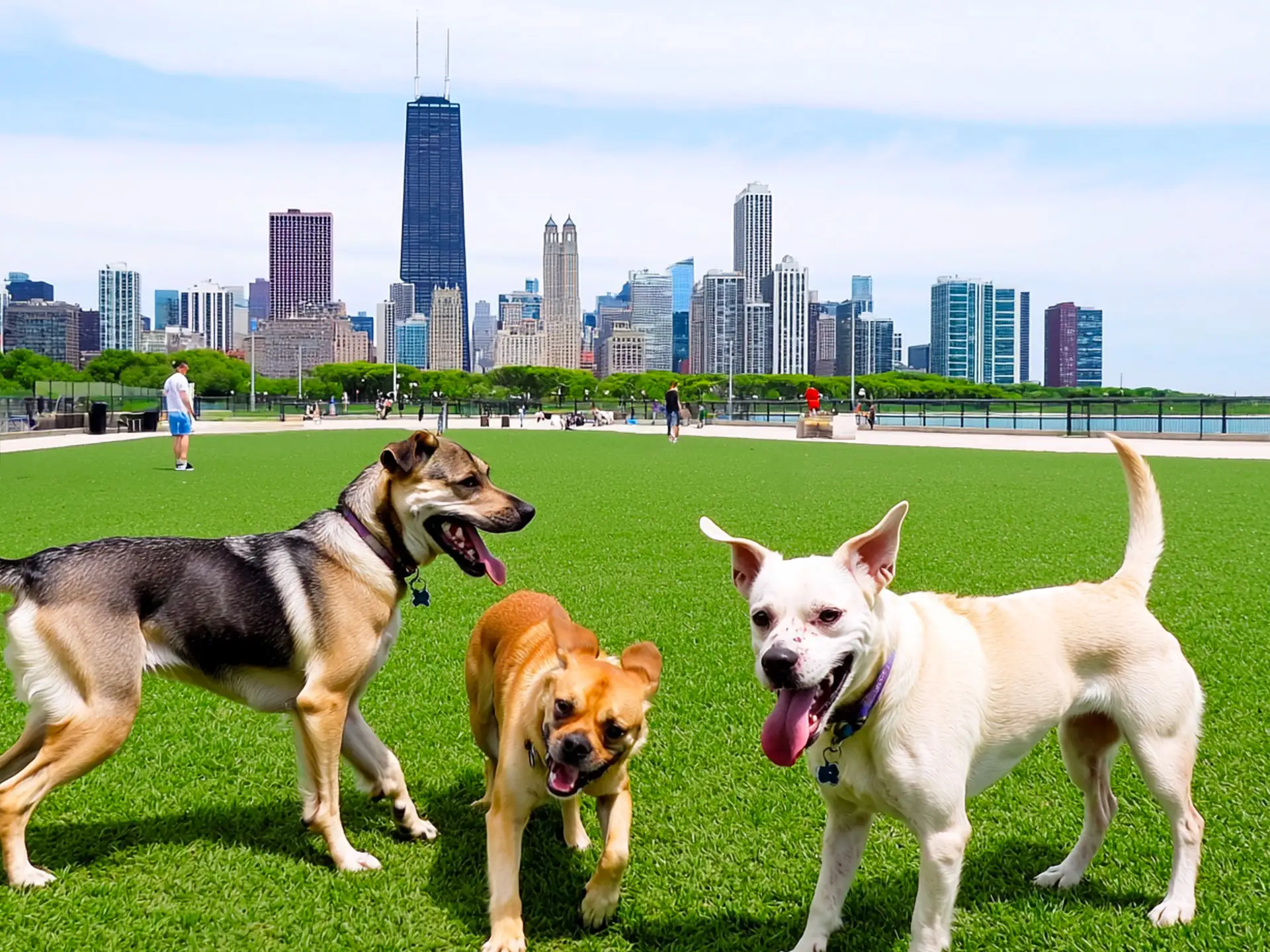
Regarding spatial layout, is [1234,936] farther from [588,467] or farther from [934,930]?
[588,467]

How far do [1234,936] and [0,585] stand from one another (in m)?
4.18

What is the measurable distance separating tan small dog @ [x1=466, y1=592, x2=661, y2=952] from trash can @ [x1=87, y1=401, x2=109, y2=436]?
1609 inches

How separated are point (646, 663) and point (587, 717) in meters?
0.39

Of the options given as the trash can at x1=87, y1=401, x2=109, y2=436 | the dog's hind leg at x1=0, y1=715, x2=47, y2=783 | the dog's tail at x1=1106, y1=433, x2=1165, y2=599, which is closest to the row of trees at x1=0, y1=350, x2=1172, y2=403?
the trash can at x1=87, y1=401, x2=109, y2=436

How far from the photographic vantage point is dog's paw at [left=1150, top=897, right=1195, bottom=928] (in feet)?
10.5

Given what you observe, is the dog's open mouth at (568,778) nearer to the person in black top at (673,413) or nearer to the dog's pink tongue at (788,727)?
the dog's pink tongue at (788,727)

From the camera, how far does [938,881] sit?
2.87 meters

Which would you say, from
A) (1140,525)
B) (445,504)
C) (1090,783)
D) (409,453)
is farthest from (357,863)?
(1140,525)

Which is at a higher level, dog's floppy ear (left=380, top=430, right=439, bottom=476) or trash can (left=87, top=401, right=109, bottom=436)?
trash can (left=87, top=401, right=109, bottom=436)

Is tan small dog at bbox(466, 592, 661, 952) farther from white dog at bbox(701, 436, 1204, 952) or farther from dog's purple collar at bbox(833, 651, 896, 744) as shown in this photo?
dog's purple collar at bbox(833, 651, 896, 744)

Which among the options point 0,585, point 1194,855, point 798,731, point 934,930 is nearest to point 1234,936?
point 1194,855

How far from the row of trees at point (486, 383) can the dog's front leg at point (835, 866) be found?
120 metres

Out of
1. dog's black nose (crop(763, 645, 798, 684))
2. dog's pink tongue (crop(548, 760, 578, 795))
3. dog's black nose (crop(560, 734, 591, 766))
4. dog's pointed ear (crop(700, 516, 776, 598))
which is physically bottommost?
dog's pink tongue (crop(548, 760, 578, 795))

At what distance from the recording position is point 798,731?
2766 mm
